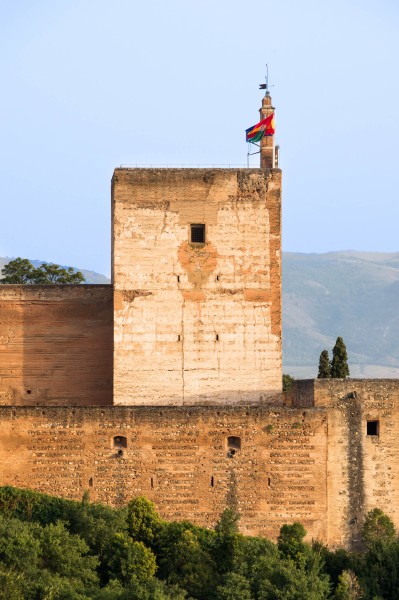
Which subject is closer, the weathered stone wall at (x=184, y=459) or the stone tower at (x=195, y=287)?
the weathered stone wall at (x=184, y=459)

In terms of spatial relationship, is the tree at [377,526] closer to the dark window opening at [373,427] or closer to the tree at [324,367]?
the dark window opening at [373,427]

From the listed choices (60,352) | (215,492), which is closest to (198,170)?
(60,352)

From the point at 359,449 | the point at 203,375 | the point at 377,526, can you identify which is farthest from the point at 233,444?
the point at 377,526

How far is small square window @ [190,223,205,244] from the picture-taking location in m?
46.0

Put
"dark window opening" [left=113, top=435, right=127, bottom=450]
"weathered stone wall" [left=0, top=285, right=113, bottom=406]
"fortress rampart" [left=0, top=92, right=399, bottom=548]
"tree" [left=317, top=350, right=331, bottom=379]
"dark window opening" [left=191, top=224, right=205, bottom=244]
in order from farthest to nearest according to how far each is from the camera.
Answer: "tree" [left=317, top=350, right=331, bottom=379] < "weathered stone wall" [left=0, top=285, right=113, bottom=406] < "dark window opening" [left=191, top=224, right=205, bottom=244] < "fortress rampart" [left=0, top=92, right=399, bottom=548] < "dark window opening" [left=113, top=435, right=127, bottom=450]

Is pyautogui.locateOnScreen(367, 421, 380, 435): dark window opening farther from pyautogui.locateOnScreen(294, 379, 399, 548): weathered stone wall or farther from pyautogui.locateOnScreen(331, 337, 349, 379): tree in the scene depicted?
pyautogui.locateOnScreen(331, 337, 349, 379): tree

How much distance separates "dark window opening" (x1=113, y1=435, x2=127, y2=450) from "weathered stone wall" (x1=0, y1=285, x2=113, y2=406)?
4294 millimetres

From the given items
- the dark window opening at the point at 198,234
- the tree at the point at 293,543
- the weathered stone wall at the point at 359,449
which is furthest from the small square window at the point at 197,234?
the tree at the point at 293,543

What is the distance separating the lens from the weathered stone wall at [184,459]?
41.5 metres

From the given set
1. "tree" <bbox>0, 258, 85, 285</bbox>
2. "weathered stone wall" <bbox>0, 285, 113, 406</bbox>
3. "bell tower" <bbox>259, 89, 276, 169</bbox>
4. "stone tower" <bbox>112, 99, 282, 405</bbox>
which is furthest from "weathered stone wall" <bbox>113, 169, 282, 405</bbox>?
"tree" <bbox>0, 258, 85, 285</bbox>

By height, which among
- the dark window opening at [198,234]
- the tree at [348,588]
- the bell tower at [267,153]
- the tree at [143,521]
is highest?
the bell tower at [267,153]

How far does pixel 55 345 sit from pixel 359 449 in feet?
33.6

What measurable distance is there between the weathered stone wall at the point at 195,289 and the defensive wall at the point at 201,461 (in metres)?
3.09

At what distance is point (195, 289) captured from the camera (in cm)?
4584
